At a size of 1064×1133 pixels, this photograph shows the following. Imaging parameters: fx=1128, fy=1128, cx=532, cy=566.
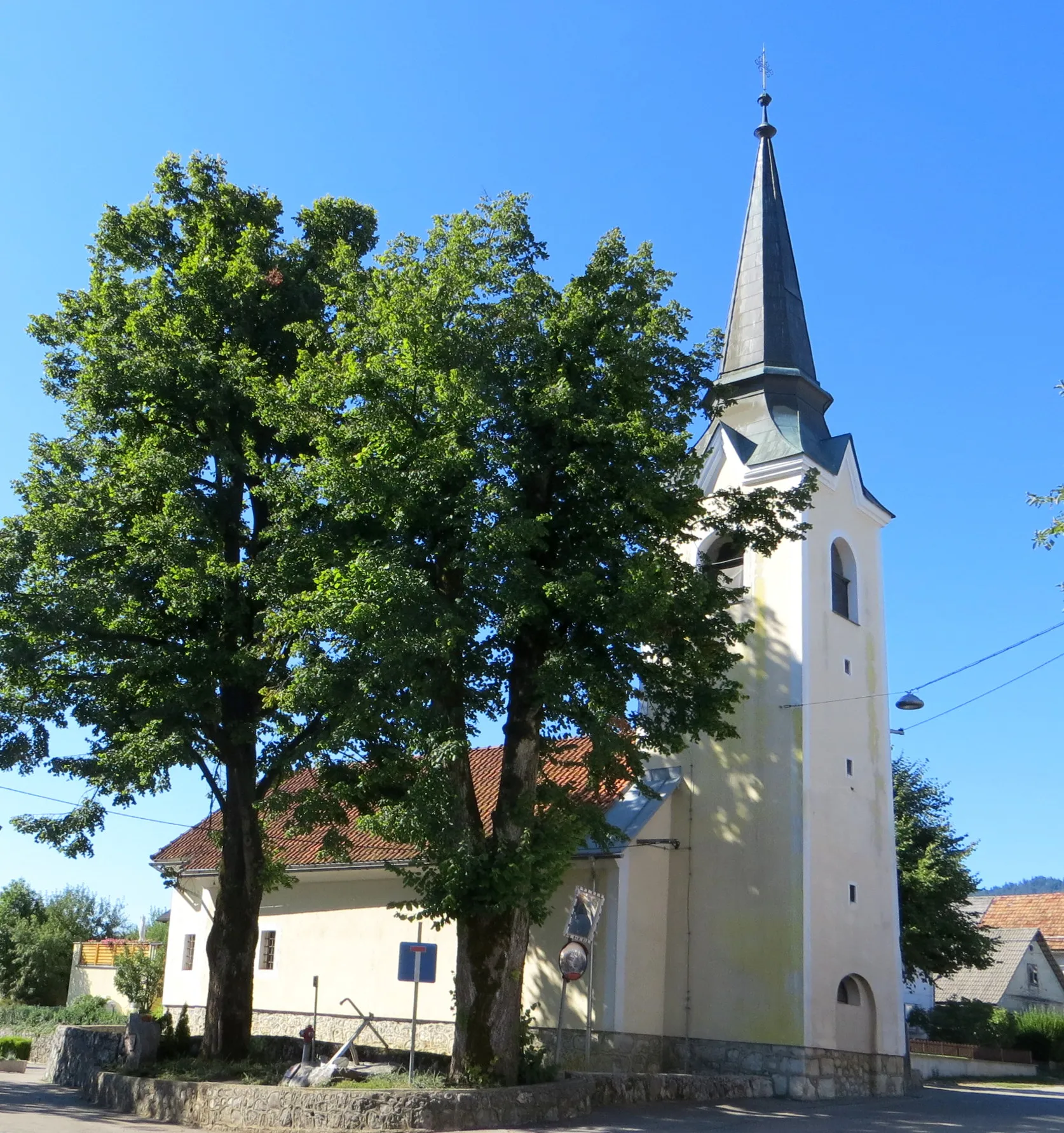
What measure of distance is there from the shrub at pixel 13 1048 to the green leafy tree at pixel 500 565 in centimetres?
1283

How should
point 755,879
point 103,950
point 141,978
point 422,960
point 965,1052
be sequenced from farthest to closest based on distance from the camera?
point 103,950 < point 141,978 < point 965,1052 < point 755,879 < point 422,960

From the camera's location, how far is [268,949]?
27.6 metres

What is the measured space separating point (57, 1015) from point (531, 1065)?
24.8 metres

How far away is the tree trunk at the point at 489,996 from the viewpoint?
15.6 meters

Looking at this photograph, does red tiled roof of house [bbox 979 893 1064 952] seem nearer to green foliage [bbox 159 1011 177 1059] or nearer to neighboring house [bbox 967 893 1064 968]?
neighboring house [bbox 967 893 1064 968]

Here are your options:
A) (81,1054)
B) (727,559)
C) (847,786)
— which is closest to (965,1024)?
(847,786)

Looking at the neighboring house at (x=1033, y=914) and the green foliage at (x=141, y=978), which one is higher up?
the neighboring house at (x=1033, y=914)

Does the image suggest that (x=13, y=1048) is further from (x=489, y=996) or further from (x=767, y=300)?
(x=767, y=300)

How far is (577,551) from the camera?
1708cm

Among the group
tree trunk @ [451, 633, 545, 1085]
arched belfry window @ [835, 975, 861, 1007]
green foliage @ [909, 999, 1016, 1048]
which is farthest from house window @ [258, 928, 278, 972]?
green foliage @ [909, 999, 1016, 1048]

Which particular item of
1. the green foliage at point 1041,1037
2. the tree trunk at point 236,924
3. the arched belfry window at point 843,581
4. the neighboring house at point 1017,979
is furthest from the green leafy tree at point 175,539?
the neighboring house at point 1017,979

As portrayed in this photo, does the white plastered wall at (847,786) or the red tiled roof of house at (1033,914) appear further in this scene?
the red tiled roof of house at (1033,914)

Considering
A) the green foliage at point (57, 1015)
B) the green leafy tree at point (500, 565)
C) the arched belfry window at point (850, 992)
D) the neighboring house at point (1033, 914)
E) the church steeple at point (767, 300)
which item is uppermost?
the church steeple at point (767, 300)

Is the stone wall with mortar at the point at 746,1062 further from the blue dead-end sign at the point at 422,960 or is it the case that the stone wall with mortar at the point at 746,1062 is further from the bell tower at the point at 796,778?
the blue dead-end sign at the point at 422,960
